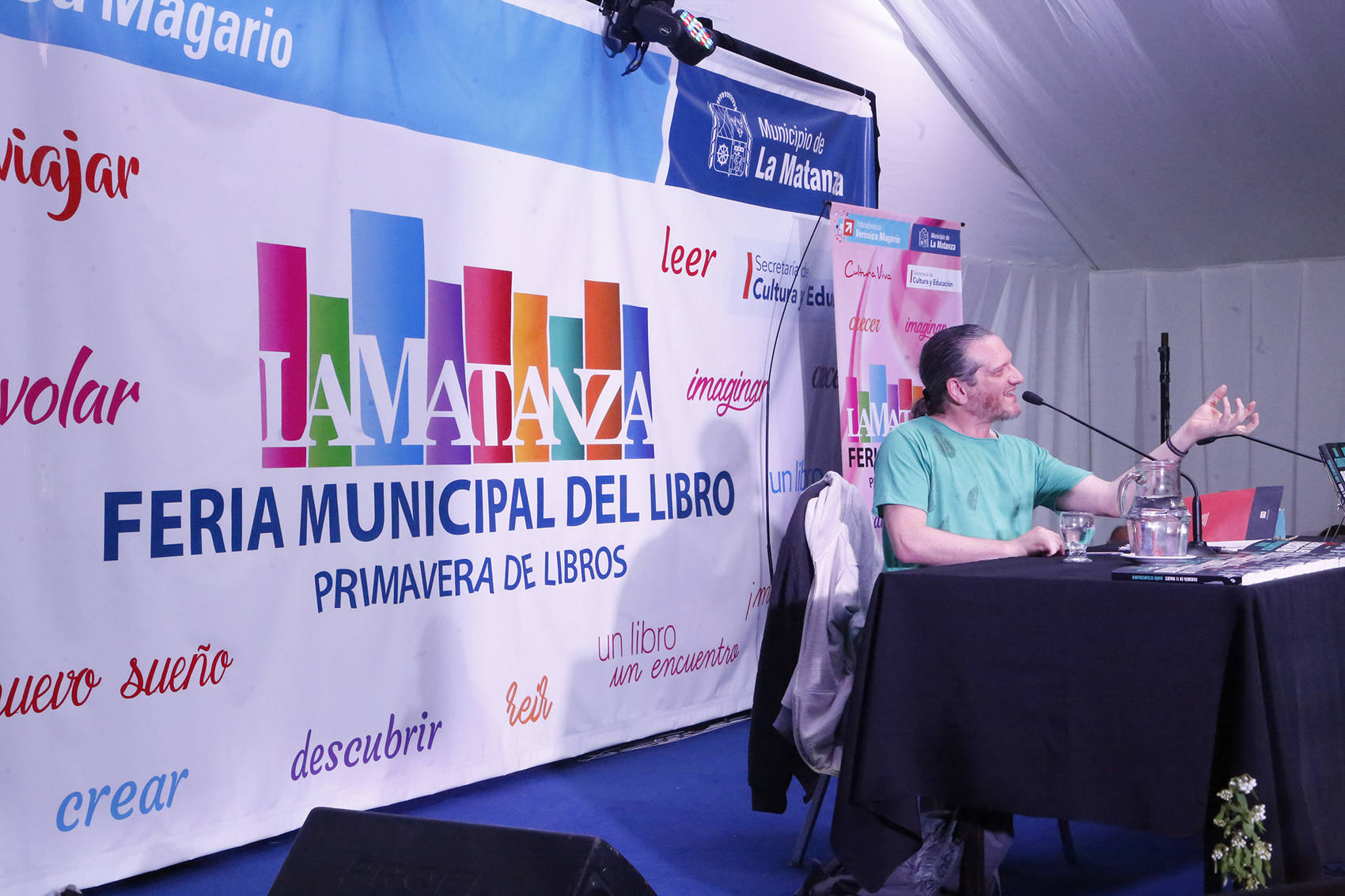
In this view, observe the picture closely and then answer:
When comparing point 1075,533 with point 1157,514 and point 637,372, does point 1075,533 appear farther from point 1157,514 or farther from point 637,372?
point 637,372

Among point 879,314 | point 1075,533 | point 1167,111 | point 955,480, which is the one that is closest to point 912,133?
point 1167,111

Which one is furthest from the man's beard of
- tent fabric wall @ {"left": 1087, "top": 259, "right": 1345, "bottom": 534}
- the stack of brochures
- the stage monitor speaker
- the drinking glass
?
tent fabric wall @ {"left": 1087, "top": 259, "right": 1345, "bottom": 534}

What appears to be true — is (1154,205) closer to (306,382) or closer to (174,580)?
(306,382)

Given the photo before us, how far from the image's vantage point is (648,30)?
141 inches

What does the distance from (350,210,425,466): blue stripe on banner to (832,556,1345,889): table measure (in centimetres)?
148

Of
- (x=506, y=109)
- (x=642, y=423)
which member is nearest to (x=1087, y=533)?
(x=642, y=423)

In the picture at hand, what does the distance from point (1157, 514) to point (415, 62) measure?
2.18 meters

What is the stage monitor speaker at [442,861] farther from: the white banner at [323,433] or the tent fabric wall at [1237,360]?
the tent fabric wall at [1237,360]

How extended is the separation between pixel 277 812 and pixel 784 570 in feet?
4.37

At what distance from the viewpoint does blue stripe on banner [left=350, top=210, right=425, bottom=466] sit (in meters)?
2.92

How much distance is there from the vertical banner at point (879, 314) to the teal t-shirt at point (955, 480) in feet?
5.08

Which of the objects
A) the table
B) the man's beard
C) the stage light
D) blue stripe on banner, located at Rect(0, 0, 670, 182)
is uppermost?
the stage light

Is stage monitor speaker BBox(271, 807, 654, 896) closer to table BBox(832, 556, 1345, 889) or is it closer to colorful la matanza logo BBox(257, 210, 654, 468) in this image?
table BBox(832, 556, 1345, 889)

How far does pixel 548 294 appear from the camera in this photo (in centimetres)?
341
